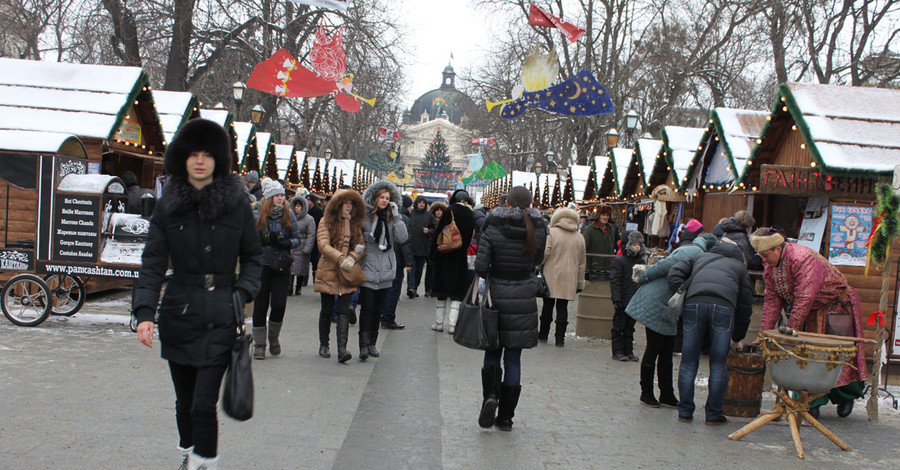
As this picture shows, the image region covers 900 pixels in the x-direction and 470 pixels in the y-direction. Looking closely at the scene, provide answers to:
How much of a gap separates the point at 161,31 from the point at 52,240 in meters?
14.2

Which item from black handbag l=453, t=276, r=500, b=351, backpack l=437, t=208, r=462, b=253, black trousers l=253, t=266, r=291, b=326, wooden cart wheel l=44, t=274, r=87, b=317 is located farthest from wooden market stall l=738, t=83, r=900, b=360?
wooden cart wheel l=44, t=274, r=87, b=317

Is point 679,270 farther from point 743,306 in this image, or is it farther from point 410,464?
point 410,464

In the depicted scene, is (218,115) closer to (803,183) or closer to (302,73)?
(302,73)

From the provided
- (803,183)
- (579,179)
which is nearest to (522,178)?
(579,179)

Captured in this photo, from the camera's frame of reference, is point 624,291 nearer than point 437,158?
Yes

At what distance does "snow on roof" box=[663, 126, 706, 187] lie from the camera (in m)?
13.9

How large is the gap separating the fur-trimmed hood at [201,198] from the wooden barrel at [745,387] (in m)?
4.55

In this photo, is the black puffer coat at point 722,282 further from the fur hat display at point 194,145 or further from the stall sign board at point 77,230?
the stall sign board at point 77,230

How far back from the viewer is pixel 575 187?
2497cm

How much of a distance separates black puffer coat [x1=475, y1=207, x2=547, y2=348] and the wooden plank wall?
7.73 metres

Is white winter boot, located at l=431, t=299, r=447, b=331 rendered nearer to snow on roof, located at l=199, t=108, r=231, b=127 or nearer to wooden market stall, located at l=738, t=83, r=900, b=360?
wooden market stall, located at l=738, t=83, r=900, b=360

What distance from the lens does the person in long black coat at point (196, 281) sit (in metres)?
3.82

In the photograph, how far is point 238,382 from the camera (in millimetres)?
3828

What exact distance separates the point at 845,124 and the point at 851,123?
0.09 meters
